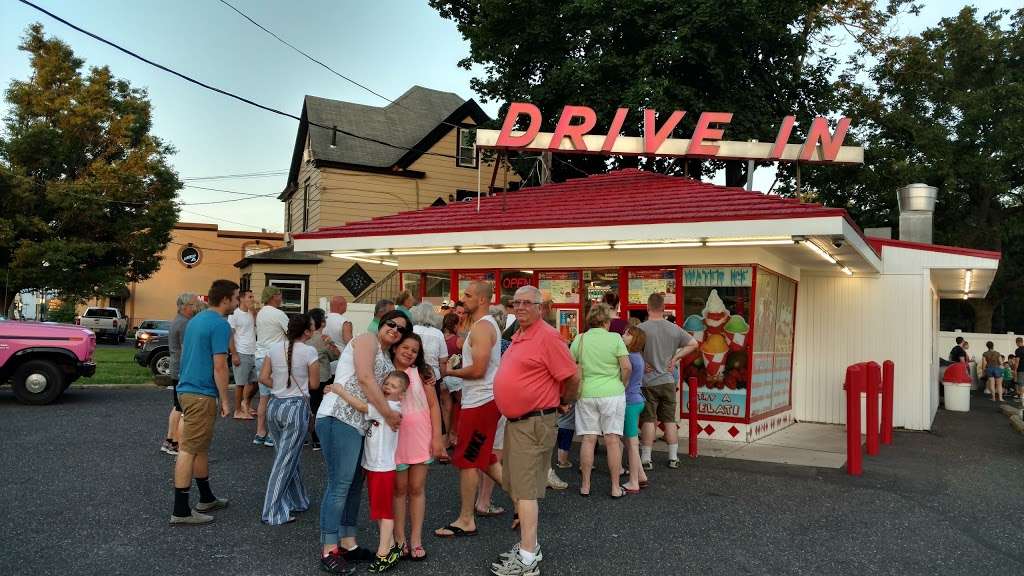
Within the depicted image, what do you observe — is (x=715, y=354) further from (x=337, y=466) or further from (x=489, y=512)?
(x=337, y=466)

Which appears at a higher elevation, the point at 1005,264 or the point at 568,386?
the point at 1005,264

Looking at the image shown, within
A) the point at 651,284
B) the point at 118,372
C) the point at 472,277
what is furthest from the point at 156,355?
the point at 651,284

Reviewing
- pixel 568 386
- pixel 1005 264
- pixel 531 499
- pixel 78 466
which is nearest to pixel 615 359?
pixel 568 386

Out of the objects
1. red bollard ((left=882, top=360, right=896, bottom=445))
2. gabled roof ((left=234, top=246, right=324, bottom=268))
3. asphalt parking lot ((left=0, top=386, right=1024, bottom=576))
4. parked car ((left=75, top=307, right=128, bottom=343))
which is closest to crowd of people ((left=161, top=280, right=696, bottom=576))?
asphalt parking lot ((left=0, top=386, right=1024, bottom=576))

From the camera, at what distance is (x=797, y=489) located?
23.2ft

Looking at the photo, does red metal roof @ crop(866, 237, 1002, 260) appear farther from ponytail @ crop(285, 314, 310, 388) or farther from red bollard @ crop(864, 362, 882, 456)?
ponytail @ crop(285, 314, 310, 388)

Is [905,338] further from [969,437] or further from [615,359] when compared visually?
[615,359]

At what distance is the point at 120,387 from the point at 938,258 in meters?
16.0

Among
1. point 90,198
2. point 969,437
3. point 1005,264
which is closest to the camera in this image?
point 969,437

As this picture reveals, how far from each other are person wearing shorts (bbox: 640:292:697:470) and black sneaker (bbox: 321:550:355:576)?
407 centimetres

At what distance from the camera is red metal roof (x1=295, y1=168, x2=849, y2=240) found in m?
9.00

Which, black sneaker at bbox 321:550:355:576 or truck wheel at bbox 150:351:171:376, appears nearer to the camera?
black sneaker at bbox 321:550:355:576

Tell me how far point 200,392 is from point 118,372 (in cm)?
1390

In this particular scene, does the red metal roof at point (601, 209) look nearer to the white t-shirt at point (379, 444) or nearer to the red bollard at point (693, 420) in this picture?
the red bollard at point (693, 420)
